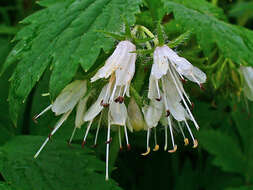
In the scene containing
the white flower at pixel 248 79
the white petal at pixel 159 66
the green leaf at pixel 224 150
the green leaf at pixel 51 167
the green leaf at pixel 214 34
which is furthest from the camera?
the green leaf at pixel 224 150

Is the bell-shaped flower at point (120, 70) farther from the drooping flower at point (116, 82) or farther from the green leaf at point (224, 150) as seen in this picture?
the green leaf at point (224, 150)

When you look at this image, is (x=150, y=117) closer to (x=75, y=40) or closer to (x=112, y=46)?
(x=112, y=46)

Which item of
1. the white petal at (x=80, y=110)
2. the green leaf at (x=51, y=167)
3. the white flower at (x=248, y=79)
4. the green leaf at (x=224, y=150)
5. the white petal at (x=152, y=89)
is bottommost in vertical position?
the green leaf at (x=224, y=150)

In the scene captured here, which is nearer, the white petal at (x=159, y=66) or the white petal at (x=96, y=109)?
the white petal at (x=159, y=66)

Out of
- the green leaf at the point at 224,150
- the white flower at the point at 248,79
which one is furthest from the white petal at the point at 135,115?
the green leaf at the point at 224,150

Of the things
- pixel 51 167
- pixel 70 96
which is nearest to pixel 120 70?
pixel 70 96

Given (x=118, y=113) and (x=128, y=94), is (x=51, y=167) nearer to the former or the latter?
(x=118, y=113)

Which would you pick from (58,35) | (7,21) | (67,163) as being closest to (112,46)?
(58,35)
